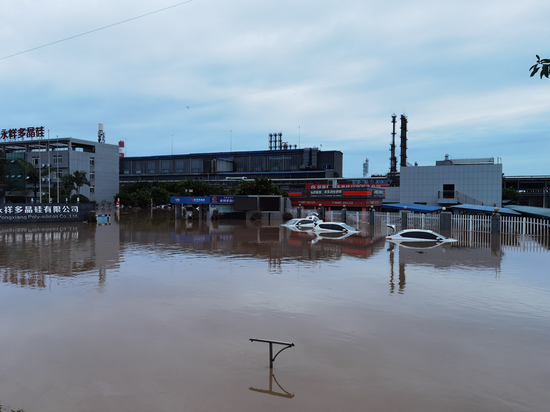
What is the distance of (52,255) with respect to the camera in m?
22.5

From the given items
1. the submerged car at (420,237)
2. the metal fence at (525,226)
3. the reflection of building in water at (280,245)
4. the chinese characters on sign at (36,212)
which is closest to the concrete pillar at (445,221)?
the metal fence at (525,226)

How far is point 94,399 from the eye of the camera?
279 inches

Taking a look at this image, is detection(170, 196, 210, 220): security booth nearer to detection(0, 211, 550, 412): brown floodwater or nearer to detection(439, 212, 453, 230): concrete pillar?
detection(439, 212, 453, 230): concrete pillar

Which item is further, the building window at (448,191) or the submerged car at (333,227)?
the building window at (448,191)

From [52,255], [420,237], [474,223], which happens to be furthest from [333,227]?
[52,255]

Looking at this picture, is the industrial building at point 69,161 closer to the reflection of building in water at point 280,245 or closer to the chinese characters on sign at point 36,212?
the chinese characters on sign at point 36,212

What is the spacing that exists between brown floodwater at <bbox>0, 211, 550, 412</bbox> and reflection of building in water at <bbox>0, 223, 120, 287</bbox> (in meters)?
0.22

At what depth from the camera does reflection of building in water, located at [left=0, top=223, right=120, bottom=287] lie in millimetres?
17141

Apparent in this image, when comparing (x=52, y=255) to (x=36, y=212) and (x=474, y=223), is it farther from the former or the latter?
(x=474, y=223)

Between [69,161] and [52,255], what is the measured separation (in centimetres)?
7922

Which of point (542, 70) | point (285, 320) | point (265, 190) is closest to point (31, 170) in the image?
point (265, 190)

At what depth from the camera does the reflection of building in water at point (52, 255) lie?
56.2ft

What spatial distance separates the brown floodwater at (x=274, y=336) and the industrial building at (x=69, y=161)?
81870 mm

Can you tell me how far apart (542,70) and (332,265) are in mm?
14070
